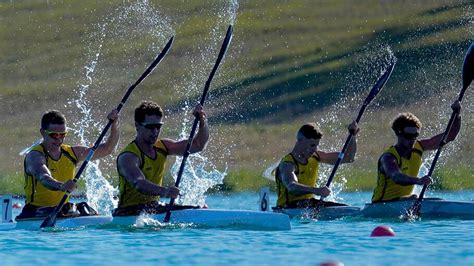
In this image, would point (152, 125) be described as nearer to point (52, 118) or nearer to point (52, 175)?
point (52, 118)

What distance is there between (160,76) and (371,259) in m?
52.7

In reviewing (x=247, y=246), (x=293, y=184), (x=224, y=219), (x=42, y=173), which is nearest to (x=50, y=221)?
(x=42, y=173)

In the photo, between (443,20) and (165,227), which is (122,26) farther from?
(165,227)

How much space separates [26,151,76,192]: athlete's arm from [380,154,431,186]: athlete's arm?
4.46m

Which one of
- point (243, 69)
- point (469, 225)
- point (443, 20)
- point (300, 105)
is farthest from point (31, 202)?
point (443, 20)

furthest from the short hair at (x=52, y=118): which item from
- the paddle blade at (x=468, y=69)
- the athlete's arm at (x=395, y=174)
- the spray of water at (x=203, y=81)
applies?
the spray of water at (x=203, y=81)

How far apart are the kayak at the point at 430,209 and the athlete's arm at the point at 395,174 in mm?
399

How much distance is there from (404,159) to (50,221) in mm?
4965

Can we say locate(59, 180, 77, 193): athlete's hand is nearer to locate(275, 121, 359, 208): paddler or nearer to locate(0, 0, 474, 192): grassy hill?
locate(275, 121, 359, 208): paddler

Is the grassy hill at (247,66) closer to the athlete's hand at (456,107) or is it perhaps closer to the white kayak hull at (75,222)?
the athlete's hand at (456,107)

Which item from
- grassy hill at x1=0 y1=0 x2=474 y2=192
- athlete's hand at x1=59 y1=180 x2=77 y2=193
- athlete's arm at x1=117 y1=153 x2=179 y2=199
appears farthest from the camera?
grassy hill at x1=0 y1=0 x2=474 y2=192

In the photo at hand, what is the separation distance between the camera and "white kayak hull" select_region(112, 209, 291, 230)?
16891mm

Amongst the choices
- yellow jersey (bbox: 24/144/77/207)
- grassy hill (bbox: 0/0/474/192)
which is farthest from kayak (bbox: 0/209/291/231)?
grassy hill (bbox: 0/0/474/192)

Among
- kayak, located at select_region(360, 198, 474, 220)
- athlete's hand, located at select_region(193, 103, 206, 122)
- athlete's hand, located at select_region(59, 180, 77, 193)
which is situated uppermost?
athlete's hand, located at select_region(193, 103, 206, 122)
